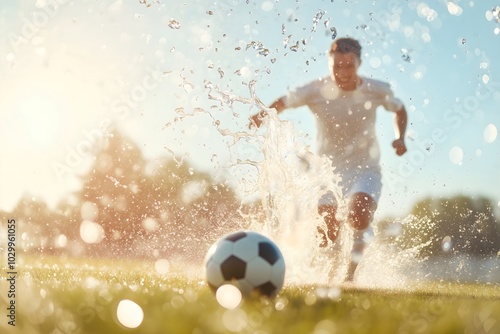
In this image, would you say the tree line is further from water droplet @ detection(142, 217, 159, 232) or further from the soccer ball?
the soccer ball

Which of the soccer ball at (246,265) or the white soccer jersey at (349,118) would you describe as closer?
the soccer ball at (246,265)

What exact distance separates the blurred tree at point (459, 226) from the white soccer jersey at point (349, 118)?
24152 mm

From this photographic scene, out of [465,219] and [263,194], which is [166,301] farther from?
[465,219]

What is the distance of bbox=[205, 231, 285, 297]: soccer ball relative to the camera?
3.84 meters

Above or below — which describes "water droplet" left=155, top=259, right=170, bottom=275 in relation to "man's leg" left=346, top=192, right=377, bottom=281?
above

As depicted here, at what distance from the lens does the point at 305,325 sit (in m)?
2.35

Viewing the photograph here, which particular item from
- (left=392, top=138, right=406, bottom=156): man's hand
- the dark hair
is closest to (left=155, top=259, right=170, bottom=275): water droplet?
(left=392, top=138, right=406, bottom=156): man's hand

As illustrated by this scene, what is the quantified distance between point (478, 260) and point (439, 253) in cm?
265

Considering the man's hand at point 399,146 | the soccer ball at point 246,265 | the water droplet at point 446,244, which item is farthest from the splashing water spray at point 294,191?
the water droplet at point 446,244

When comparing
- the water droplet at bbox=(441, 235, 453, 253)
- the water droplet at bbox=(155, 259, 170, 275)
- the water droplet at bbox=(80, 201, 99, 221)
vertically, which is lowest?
the water droplet at bbox=(441, 235, 453, 253)

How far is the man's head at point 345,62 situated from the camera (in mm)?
7086

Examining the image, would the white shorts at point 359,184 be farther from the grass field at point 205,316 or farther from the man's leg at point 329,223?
the grass field at point 205,316

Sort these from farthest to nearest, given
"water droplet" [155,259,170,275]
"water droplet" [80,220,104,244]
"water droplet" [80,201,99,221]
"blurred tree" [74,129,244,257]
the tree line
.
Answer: "water droplet" [80,201,99,221] → "water droplet" [80,220,104,244] → "blurred tree" [74,129,244,257] → the tree line → "water droplet" [155,259,170,275]

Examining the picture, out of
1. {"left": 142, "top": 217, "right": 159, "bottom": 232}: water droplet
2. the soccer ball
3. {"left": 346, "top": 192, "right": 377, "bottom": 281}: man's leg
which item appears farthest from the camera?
{"left": 142, "top": 217, "right": 159, "bottom": 232}: water droplet
